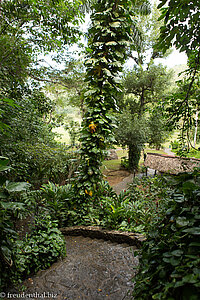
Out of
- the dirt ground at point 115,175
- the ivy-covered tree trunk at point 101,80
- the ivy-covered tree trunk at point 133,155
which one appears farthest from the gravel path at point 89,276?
the ivy-covered tree trunk at point 133,155

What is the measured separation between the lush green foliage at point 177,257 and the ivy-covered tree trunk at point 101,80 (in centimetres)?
235

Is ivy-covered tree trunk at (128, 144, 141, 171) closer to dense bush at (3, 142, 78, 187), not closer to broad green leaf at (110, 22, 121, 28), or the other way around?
dense bush at (3, 142, 78, 187)

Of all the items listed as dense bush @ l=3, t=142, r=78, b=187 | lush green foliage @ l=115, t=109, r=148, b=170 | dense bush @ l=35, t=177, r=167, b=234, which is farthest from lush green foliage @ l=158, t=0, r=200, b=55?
lush green foliage @ l=115, t=109, r=148, b=170

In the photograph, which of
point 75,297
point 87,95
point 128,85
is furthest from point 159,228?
point 128,85

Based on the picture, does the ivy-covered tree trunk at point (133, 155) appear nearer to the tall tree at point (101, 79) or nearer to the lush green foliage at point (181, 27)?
the tall tree at point (101, 79)

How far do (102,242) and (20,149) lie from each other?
229 cm

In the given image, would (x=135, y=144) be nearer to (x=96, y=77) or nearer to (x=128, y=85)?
(x=128, y=85)

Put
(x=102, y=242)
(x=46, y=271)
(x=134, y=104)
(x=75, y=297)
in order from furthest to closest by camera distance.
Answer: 1. (x=134, y=104)
2. (x=102, y=242)
3. (x=46, y=271)
4. (x=75, y=297)

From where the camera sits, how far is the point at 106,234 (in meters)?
3.09

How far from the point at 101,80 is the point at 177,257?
10.6 feet

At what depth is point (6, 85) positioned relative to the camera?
11.9 ft

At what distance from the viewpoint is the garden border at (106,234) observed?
276 cm

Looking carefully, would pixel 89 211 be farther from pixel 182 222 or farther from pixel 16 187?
pixel 182 222

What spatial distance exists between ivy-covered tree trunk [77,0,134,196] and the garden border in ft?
2.33
